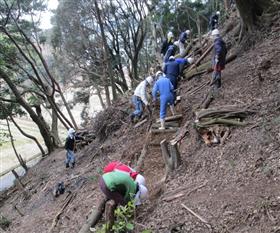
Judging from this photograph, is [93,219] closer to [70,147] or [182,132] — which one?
[182,132]

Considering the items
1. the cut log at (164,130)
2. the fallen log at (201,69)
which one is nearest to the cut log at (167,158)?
the cut log at (164,130)

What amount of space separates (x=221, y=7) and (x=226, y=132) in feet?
55.3

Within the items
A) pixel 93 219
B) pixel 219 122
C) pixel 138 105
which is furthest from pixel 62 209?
pixel 219 122

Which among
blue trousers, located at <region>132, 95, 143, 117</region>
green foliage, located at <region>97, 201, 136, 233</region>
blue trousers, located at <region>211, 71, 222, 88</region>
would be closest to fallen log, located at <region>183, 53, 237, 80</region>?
blue trousers, located at <region>132, 95, 143, 117</region>

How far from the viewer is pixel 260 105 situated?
27.6 feet

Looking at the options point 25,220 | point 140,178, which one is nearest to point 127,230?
point 140,178

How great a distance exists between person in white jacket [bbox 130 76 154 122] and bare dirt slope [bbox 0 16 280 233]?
636 mm

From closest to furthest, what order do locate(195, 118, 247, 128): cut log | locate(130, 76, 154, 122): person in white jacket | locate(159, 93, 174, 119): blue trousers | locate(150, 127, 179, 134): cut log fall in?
locate(195, 118, 247, 128): cut log
locate(159, 93, 174, 119): blue trousers
locate(150, 127, 179, 134): cut log
locate(130, 76, 154, 122): person in white jacket

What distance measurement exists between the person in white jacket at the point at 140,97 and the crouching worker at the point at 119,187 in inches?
204

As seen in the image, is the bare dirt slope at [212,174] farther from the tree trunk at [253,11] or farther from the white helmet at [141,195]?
the tree trunk at [253,11]

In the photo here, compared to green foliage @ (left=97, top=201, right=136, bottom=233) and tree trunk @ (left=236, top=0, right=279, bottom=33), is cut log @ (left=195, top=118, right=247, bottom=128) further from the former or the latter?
tree trunk @ (left=236, top=0, right=279, bottom=33)

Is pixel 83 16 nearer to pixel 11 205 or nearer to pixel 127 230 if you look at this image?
pixel 11 205

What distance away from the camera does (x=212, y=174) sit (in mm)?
7094

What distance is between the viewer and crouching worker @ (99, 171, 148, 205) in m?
6.62
